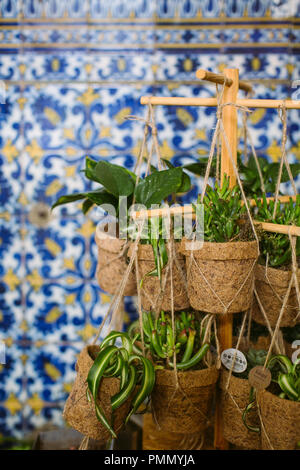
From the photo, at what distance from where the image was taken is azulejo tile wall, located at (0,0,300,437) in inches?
65.7

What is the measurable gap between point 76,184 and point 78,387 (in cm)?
87

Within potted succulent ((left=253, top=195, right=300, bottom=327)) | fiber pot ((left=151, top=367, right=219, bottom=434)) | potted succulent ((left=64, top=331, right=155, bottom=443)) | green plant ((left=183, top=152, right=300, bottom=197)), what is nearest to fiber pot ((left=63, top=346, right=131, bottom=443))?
potted succulent ((left=64, top=331, right=155, bottom=443))

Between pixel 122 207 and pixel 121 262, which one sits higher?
pixel 122 207

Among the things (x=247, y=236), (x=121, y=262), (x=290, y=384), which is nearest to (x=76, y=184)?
(x=121, y=262)

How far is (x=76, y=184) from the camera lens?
174cm

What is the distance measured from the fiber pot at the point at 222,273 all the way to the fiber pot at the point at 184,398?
0.19 meters

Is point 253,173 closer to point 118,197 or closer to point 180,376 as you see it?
point 118,197

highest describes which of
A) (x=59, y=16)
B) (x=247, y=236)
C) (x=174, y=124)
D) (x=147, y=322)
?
(x=59, y=16)

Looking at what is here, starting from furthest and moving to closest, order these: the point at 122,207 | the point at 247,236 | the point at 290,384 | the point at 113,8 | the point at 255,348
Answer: the point at 113,8, the point at 255,348, the point at 122,207, the point at 247,236, the point at 290,384

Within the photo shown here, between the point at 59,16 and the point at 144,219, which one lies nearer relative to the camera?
the point at 144,219

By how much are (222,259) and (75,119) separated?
934 millimetres

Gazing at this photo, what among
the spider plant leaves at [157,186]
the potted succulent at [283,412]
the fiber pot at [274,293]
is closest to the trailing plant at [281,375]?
the potted succulent at [283,412]

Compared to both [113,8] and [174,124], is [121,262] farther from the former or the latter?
[113,8]

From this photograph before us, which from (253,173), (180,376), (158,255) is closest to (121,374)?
(180,376)
